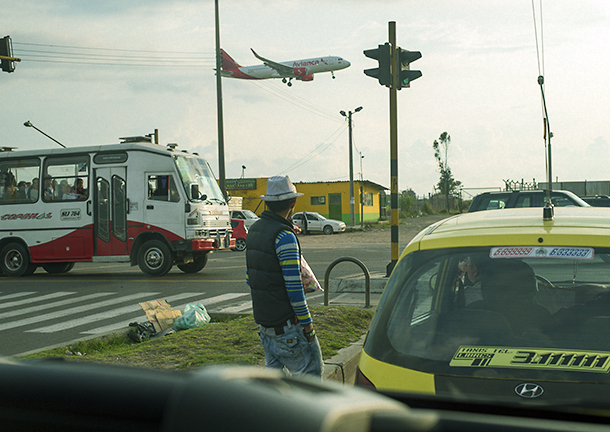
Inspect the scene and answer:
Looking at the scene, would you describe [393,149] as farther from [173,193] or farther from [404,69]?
[173,193]

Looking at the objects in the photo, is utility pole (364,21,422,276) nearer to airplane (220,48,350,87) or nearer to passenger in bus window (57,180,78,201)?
passenger in bus window (57,180,78,201)

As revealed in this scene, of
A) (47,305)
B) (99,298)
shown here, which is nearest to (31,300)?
(47,305)

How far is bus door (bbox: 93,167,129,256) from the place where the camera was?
52.9 feet

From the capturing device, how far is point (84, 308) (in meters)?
11.2

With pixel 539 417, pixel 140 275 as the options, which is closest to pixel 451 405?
pixel 539 417

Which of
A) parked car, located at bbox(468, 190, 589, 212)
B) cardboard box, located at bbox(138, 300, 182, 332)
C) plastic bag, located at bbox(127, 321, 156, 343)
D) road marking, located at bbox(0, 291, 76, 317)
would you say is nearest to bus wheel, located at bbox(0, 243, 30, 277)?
road marking, located at bbox(0, 291, 76, 317)

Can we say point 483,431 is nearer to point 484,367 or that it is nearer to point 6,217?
point 484,367

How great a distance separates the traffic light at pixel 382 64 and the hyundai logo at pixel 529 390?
915cm

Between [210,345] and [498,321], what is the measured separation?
4.60m

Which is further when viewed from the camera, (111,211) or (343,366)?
(111,211)

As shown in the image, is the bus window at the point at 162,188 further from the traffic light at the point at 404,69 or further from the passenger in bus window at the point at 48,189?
the traffic light at the point at 404,69

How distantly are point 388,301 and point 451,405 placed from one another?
1692mm

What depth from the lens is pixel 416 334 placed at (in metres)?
2.53

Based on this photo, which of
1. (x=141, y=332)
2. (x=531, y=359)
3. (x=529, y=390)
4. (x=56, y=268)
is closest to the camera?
(x=529, y=390)
